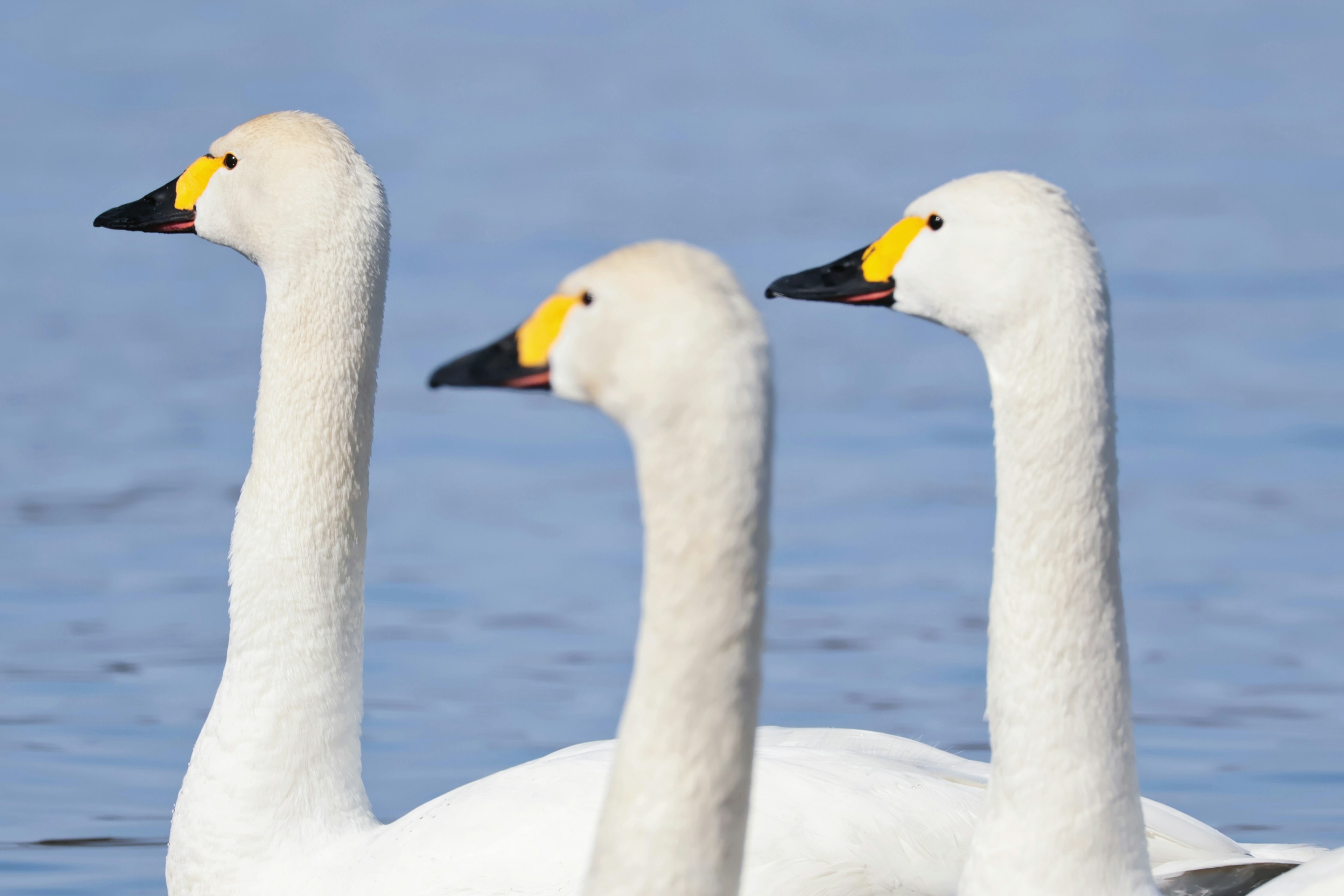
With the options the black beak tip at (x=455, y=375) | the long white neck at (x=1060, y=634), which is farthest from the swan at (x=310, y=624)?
the black beak tip at (x=455, y=375)

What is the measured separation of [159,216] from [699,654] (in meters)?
3.18

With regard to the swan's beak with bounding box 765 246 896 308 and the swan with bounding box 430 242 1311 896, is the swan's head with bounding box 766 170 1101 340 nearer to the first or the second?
the swan's beak with bounding box 765 246 896 308

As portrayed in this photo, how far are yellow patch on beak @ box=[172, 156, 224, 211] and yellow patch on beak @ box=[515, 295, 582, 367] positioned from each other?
247 centimetres

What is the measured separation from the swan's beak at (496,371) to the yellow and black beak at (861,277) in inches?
37.3

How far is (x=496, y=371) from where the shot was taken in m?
3.93

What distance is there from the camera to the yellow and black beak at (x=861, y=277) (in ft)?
15.4

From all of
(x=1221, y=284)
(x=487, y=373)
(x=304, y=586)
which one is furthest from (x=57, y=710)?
(x=1221, y=284)

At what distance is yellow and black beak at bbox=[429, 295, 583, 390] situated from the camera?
3.81m

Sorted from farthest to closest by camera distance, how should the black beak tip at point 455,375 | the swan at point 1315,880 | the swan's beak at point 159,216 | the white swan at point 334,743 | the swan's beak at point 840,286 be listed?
the swan's beak at point 159,216 < the white swan at point 334,743 < the swan's beak at point 840,286 < the swan at point 1315,880 < the black beak tip at point 455,375

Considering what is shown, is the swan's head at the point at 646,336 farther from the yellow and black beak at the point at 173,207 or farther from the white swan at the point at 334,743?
the yellow and black beak at the point at 173,207

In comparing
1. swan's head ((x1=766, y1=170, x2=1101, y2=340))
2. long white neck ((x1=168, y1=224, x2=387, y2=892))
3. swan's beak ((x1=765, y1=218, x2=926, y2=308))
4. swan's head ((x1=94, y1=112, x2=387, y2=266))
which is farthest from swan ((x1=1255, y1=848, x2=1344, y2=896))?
swan's head ((x1=94, y1=112, x2=387, y2=266))

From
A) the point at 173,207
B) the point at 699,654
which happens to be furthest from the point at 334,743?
the point at 699,654

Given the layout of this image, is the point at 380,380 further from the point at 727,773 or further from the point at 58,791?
the point at 727,773

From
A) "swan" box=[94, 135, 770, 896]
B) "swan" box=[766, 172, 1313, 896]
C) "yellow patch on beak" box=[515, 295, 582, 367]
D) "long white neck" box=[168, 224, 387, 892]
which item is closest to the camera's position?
"yellow patch on beak" box=[515, 295, 582, 367]
